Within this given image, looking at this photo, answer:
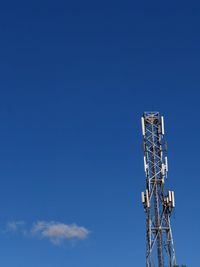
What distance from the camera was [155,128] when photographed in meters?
129

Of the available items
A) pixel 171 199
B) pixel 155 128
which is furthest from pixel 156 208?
pixel 155 128

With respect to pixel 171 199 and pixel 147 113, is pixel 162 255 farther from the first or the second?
pixel 147 113

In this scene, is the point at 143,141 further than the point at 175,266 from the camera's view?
Yes

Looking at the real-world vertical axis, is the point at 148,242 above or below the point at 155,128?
below

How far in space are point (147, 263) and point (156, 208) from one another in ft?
25.9

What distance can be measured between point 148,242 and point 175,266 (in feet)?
19.1

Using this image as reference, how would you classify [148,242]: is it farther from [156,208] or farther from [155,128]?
[155,128]

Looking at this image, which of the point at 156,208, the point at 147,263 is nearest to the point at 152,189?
the point at 156,208

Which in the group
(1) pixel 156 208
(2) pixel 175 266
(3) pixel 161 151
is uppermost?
(3) pixel 161 151

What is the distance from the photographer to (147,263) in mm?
122000

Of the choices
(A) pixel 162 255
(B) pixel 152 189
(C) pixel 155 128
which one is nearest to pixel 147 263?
(A) pixel 162 255

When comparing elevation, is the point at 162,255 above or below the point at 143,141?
below

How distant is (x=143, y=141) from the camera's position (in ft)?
419

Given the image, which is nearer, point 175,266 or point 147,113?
point 175,266
